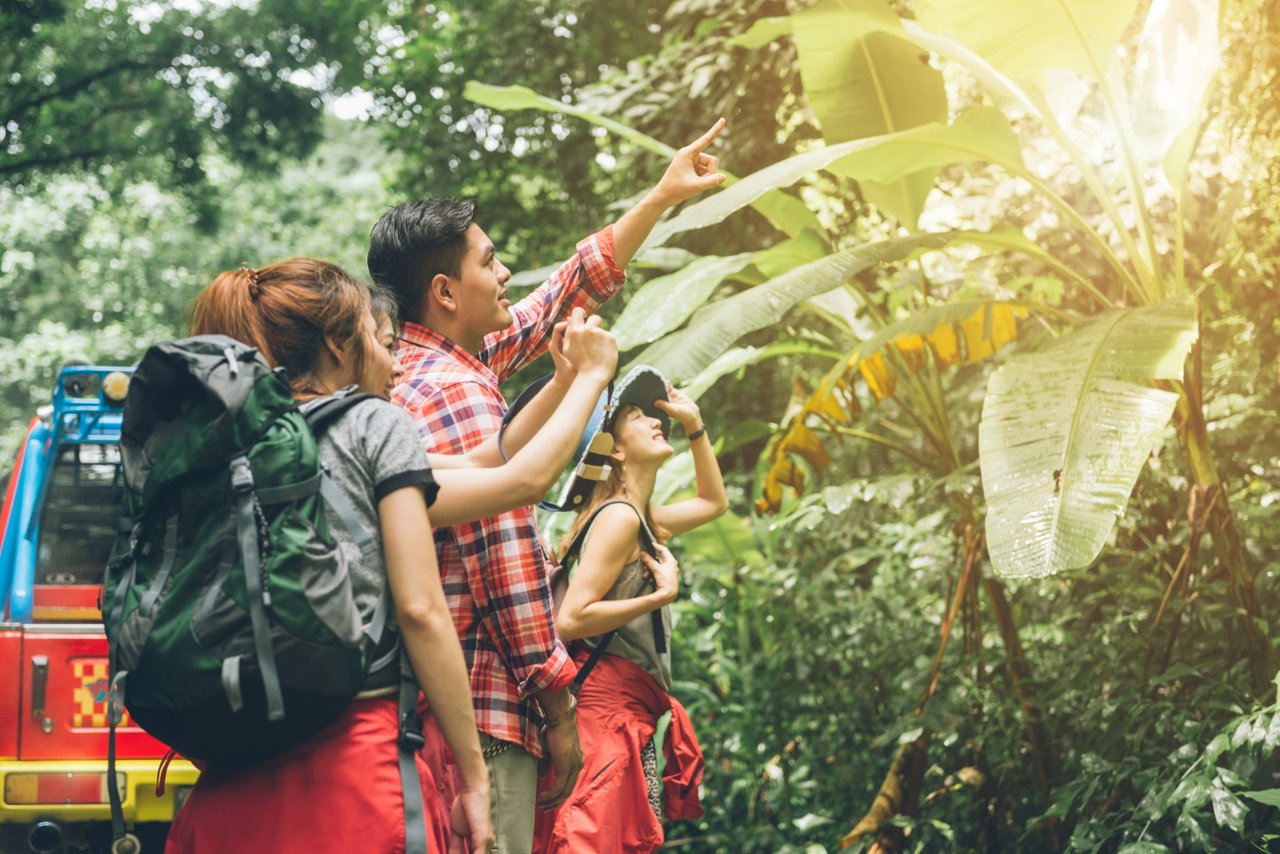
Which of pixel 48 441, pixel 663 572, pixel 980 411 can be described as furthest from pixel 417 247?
pixel 48 441

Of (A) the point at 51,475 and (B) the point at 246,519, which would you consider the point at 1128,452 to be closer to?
(B) the point at 246,519

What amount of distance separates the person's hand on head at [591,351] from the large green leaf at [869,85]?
2789 mm

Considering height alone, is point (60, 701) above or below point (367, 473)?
below

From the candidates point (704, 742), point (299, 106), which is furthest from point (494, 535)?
point (299, 106)

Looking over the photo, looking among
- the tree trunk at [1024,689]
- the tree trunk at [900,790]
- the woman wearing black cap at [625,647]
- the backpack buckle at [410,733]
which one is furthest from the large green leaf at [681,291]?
the backpack buckle at [410,733]

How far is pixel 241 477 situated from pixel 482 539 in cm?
69

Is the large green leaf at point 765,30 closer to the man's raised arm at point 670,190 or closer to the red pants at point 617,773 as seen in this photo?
the man's raised arm at point 670,190

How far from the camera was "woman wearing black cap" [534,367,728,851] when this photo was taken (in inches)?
120

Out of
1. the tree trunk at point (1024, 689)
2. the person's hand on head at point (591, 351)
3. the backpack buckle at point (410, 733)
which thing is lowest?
the tree trunk at point (1024, 689)

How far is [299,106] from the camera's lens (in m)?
18.4

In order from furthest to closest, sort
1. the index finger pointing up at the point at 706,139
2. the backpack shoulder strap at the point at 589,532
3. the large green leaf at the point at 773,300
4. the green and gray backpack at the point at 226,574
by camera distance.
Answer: the large green leaf at the point at 773,300 < the backpack shoulder strap at the point at 589,532 < the index finger pointing up at the point at 706,139 < the green and gray backpack at the point at 226,574

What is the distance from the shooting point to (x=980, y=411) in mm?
5707

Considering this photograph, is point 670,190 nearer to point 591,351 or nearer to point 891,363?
point 591,351

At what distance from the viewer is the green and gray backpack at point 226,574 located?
1.90 metres
